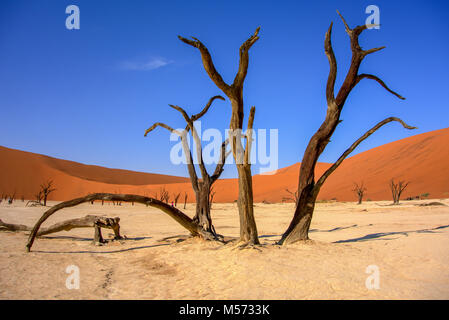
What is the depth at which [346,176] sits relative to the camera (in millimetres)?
50750

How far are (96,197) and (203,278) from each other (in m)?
2.79

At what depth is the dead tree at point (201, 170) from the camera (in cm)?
715

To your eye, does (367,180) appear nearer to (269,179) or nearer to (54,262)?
(269,179)

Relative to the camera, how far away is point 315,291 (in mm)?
3484

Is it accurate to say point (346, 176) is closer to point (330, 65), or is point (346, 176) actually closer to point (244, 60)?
point (330, 65)

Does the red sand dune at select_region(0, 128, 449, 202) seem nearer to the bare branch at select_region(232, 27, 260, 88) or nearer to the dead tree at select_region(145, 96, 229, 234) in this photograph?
the dead tree at select_region(145, 96, 229, 234)

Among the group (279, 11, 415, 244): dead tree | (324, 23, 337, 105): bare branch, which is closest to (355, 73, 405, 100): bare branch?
(279, 11, 415, 244): dead tree

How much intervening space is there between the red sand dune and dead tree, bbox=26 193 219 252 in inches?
1271

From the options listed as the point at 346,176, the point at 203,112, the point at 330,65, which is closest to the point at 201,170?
the point at 203,112

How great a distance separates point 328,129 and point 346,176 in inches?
1886

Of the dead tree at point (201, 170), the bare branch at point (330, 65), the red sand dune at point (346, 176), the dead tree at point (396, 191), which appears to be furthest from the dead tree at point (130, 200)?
the red sand dune at point (346, 176)

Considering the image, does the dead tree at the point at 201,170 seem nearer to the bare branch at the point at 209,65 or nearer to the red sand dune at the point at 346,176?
the bare branch at the point at 209,65
